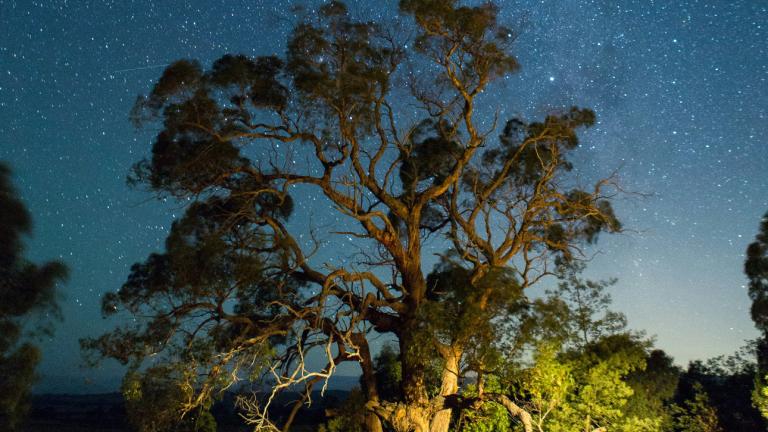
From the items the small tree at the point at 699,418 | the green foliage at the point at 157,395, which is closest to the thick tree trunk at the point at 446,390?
the green foliage at the point at 157,395

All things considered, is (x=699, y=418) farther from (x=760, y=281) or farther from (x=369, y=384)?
(x=369, y=384)

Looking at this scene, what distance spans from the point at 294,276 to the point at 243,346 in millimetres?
2989

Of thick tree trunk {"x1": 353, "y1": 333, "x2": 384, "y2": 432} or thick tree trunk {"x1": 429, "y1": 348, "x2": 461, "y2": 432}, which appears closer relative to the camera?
thick tree trunk {"x1": 429, "y1": 348, "x2": 461, "y2": 432}

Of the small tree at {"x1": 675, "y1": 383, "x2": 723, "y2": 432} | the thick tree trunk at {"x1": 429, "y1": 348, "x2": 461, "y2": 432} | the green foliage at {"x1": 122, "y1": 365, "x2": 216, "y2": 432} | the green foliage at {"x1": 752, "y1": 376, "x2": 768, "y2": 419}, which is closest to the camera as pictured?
the green foliage at {"x1": 122, "y1": 365, "x2": 216, "y2": 432}

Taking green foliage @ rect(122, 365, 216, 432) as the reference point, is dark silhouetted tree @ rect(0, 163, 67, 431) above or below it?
above

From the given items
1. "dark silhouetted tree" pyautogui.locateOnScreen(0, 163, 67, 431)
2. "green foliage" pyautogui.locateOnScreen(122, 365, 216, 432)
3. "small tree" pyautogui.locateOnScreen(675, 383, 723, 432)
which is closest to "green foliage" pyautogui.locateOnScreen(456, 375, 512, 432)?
"small tree" pyautogui.locateOnScreen(675, 383, 723, 432)

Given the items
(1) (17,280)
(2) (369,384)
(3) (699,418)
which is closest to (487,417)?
(2) (369,384)

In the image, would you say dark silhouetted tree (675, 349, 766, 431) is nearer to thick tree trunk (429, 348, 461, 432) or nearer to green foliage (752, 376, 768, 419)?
green foliage (752, 376, 768, 419)

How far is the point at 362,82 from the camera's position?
40.1ft

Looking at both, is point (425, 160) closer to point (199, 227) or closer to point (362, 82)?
point (362, 82)

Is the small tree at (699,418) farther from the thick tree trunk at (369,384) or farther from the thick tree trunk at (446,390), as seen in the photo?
the thick tree trunk at (369,384)

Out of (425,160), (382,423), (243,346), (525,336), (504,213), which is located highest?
(425,160)

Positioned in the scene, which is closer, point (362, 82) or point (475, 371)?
point (475, 371)

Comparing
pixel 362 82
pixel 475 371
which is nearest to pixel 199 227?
pixel 362 82
